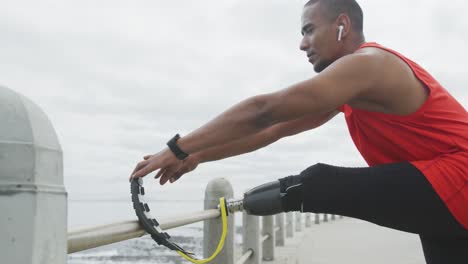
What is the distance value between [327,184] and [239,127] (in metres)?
0.47

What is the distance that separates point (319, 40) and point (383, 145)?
626 mm

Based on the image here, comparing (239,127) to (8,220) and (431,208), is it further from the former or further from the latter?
(8,220)

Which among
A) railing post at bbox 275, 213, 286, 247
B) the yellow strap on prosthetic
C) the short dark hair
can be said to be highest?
the short dark hair

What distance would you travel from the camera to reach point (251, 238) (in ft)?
16.1

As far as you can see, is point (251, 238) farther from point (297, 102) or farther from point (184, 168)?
point (297, 102)

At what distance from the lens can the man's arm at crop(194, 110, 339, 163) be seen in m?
2.64

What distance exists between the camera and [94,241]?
1381 millimetres

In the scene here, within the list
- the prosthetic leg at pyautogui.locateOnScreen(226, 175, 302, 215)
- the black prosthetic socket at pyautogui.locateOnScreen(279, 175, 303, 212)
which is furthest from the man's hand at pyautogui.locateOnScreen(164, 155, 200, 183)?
the black prosthetic socket at pyautogui.locateOnScreen(279, 175, 303, 212)

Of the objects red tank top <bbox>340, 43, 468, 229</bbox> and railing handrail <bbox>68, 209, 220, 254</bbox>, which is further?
red tank top <bbox>340, 43, 468, 229</bbox>

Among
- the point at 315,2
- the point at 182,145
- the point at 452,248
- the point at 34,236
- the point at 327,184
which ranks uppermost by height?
the point at 315,2

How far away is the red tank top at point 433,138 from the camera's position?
205 centimetres

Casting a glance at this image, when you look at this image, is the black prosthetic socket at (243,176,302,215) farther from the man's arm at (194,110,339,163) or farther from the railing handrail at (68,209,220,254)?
the railing handrail at (68,209,220,254)

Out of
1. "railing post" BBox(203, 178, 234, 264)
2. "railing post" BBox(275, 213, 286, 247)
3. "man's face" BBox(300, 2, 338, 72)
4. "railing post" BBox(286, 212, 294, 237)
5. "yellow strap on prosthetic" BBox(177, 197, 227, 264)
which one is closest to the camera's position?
→ "yellow strap on prosthetic" BBox(177, 197, 227, 264)

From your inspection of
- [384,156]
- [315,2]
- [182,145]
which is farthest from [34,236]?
[315,2]
